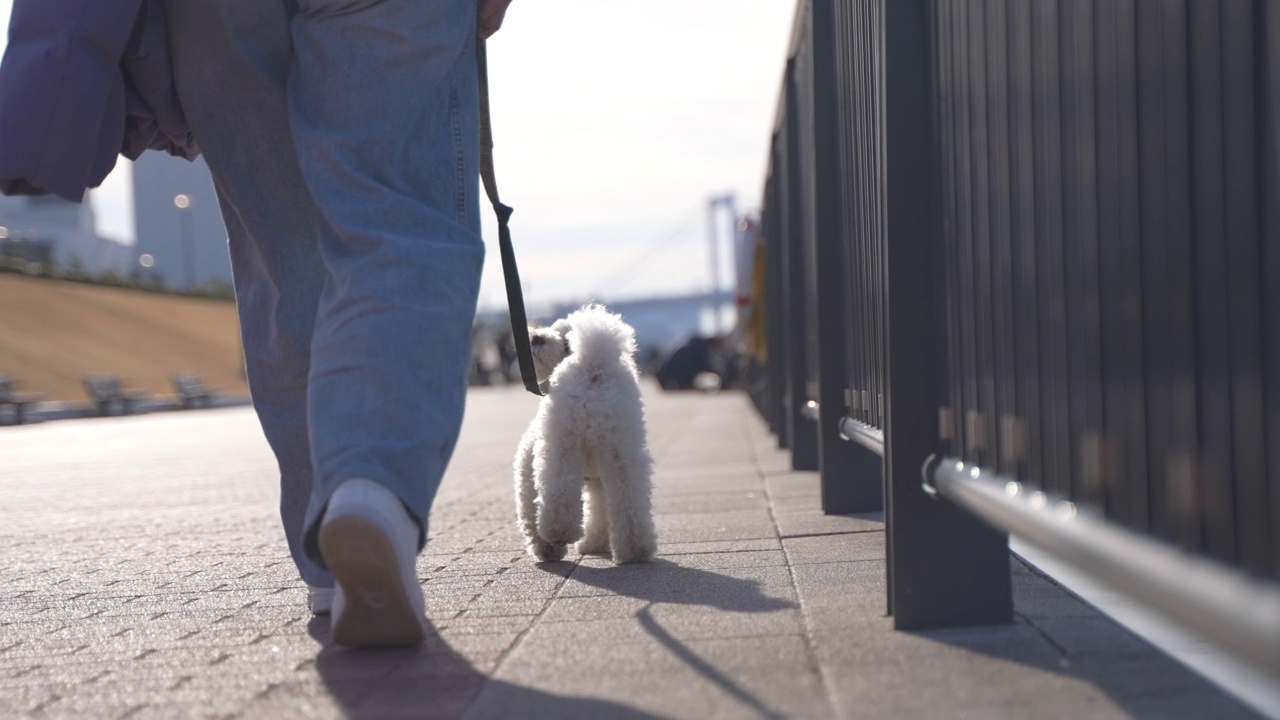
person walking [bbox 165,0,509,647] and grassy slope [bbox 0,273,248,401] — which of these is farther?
grassy slope [bbox 0,273,248,401]

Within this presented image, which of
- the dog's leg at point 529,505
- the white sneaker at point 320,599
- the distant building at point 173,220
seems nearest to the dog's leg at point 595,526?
the dog's leg at point 529,505

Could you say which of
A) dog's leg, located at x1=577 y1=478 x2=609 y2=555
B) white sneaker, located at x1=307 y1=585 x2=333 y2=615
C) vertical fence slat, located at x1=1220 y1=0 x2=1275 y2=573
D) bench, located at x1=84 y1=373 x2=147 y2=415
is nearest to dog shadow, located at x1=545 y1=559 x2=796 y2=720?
dog's leg, located at x1=577 y1=478 x2=609 y2=555

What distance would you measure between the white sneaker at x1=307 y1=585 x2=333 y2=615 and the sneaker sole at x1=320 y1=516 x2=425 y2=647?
1.41 ft

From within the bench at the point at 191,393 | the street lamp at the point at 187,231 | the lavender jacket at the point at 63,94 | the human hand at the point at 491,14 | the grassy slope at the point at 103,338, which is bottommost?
the bench at the point at 191,393

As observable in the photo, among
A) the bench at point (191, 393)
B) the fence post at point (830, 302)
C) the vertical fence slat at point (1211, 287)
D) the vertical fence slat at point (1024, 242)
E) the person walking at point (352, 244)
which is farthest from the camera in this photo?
the bench at point (191, 393)

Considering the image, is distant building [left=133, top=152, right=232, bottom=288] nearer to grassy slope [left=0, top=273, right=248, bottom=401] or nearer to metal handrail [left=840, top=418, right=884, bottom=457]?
grassy slope [left=0, top=273, right=248, bottom=401]

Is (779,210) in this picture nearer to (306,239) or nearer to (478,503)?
(478,503)

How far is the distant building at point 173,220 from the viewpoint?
3789 inches

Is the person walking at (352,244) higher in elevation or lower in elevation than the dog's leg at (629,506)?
higher

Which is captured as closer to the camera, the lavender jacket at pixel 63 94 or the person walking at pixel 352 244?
the person walking at pixel 352 244

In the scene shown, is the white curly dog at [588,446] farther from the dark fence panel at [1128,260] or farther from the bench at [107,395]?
the bench at [107,395]

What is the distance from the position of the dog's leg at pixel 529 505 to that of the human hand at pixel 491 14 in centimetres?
173

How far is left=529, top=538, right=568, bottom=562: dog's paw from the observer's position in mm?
4230

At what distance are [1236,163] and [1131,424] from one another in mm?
372
